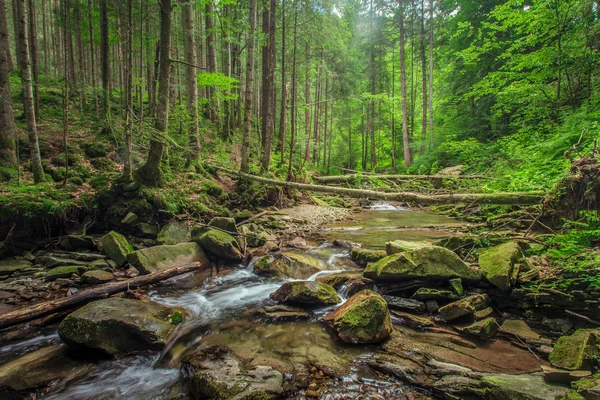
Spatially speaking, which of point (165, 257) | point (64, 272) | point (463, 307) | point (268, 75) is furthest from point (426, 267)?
point (268, 75)

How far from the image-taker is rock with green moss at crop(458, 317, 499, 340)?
4.24 metres

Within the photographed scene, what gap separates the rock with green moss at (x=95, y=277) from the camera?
5773mm

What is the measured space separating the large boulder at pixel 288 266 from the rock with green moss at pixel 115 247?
10.3 feet

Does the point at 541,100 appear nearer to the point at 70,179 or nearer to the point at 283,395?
the point at 283,395

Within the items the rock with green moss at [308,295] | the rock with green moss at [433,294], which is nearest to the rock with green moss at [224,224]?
the rock with green moss at [308,295]

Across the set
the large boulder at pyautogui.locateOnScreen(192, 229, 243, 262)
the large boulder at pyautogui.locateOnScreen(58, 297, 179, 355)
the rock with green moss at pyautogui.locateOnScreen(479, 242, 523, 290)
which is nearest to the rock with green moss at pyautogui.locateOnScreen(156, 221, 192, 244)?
the large boulder at pyautogui.locateOnScreen(192, 229, 243, 262)

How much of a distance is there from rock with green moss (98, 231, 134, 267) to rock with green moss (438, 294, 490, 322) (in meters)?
6.83

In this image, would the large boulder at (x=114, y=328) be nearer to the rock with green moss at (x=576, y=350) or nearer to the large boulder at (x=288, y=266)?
the large boulder at (x=288, y=266)

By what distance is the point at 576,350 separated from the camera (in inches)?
133

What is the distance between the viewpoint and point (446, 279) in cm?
528

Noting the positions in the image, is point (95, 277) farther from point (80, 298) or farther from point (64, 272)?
point (80, 298)

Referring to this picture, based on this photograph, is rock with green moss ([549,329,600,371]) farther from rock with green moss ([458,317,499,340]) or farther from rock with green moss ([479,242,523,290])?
rock with green moss ([479,242,523,290])

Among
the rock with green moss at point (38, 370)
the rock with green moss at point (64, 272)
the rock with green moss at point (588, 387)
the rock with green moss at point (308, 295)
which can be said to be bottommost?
the rock with green moss at point (38, 370)

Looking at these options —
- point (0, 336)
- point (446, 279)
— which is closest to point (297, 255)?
point (446, 279)
